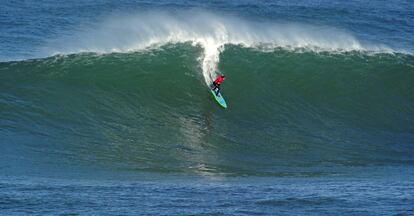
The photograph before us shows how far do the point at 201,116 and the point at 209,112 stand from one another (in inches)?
13.8

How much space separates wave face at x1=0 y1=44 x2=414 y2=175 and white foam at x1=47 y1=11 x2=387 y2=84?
0.61 m

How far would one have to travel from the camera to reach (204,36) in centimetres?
2880

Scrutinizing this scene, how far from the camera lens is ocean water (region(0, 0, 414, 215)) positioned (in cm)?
1551

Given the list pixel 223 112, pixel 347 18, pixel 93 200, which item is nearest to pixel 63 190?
pixel 93 200

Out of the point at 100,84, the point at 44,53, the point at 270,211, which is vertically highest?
the point at 44,53

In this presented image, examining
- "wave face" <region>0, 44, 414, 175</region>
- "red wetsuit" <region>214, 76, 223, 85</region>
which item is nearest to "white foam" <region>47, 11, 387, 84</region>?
"wave face" <region>0, 44, 414, 175</region>

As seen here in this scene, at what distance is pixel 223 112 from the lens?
23.7m

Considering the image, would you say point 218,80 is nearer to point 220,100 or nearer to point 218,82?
point 218,82

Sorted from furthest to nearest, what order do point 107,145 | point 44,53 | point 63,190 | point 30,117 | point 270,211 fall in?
point 44,53, point 30,117, point 107,145, point 63,190, point 270,211

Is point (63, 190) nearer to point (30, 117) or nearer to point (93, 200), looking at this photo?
point (93, 200)

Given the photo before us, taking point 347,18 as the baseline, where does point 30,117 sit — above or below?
below

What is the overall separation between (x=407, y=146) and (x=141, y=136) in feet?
25.7

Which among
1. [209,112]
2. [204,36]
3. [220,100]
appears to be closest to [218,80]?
[220,100]

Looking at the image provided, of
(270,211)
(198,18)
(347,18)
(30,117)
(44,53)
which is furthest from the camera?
(347,18)
